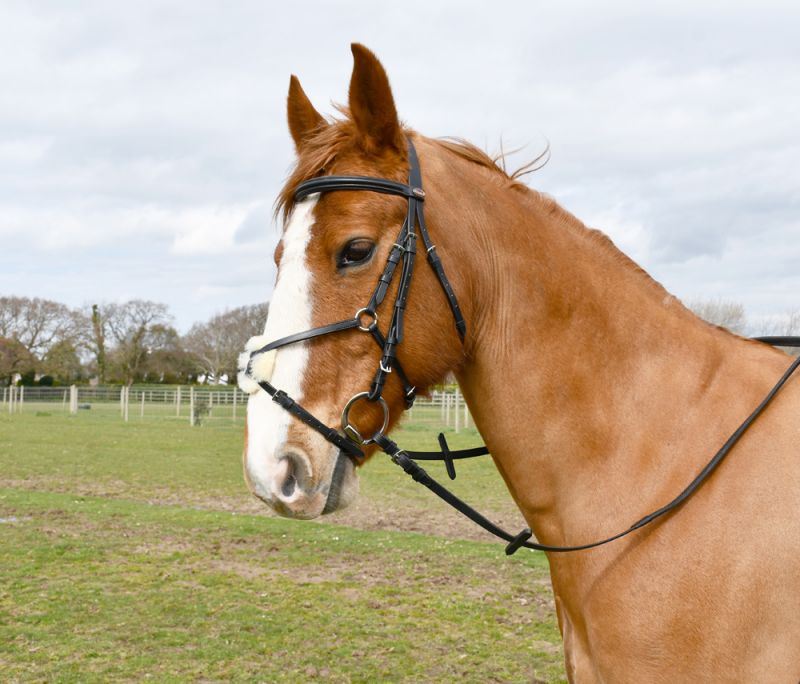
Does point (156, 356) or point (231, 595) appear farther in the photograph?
point (156, 356)

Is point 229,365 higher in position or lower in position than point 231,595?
higher

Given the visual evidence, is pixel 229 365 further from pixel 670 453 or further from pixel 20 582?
pixel 670 453

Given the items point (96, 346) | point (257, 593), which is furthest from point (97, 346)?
point (257, 593)

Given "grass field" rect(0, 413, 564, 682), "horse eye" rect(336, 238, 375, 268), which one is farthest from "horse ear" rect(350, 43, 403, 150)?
"grass field" rect(0, 413, 564, 682)

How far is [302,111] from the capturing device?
114 inches

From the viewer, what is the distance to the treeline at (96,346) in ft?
228

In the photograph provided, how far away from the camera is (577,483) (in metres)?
2.62

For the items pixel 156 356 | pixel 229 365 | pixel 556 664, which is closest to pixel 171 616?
pixel 556 664

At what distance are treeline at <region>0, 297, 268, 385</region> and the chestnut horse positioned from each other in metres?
66.0

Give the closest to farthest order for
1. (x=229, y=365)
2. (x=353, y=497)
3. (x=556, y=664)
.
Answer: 1. (x=353, y=497)
2. (x=556, y=664)
3. (x=229, y=365)

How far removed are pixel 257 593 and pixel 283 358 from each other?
6964 millimetres

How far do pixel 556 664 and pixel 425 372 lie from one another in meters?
4.96

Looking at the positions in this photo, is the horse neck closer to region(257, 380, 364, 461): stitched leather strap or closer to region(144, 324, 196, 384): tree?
region(257, 380, 364, 461): stitched leather strap

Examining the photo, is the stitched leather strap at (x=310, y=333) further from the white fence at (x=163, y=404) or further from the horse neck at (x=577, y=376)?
the white fence at (x=163, y=404)
